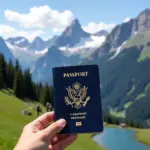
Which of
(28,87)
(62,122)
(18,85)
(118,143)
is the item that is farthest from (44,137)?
(28,87)

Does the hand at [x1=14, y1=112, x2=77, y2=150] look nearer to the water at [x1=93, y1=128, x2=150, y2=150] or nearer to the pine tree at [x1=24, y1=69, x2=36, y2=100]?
the water at [x1=93, y1=128, x2=150, y2=150]

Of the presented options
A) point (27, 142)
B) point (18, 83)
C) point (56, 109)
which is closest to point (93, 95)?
point (56, 109)

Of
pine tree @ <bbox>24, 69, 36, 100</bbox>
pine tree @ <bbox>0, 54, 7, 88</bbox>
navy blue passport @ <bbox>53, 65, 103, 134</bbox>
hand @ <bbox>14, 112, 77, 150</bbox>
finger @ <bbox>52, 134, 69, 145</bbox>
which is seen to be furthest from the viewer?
pine tree @ <bbox>24, 69, 36, 100</bbox>

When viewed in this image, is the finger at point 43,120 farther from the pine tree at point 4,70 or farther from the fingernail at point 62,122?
the pine tree at point 4,70

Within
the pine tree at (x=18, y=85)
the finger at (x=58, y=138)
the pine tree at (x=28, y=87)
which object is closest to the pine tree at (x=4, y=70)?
the pine tree at (x=18, y=85)

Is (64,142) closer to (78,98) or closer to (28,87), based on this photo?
(78,98)

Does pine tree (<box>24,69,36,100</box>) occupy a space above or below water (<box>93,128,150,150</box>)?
above

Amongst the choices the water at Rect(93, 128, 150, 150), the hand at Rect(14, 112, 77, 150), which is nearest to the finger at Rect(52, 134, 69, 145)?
the hand at Rect(14, 112, 77, 150)
